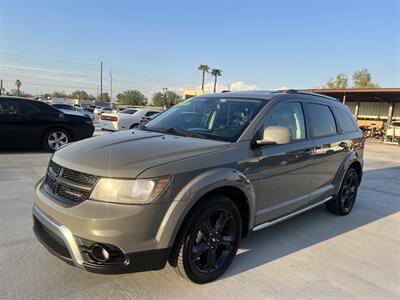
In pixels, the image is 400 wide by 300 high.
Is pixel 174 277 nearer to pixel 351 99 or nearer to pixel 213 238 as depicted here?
pixel 213 238

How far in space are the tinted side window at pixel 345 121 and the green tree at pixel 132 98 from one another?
10561 centimetres

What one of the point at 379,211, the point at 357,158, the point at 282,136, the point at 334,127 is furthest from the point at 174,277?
the point at 379,211

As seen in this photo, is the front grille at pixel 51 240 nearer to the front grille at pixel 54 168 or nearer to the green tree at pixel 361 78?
the front grille at pixel 54 168

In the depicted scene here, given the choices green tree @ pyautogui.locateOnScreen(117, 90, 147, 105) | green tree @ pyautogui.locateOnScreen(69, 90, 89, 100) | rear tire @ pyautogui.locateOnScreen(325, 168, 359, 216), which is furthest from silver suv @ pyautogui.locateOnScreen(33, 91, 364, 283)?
green tree @ pyautogui.locateOnScreen(69, 90, 89, 100)

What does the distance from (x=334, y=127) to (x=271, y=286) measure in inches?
108

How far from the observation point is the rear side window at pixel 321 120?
173 inches

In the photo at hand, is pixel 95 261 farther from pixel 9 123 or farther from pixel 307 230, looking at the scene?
pixel 9 123

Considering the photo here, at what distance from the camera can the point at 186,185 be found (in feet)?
8.77

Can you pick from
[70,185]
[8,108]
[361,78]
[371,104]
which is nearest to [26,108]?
[8,108]

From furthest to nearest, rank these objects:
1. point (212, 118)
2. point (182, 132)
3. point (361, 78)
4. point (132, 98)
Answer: point (132, 98) < point (361, 78) < point (212, 118) < point (182, 132)

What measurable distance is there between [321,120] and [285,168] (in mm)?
1311

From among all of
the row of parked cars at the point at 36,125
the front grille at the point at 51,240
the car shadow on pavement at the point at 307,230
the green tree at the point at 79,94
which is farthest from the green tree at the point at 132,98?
the front grille at the point at 51,240

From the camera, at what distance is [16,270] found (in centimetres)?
302

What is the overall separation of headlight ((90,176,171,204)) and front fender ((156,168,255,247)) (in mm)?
197
